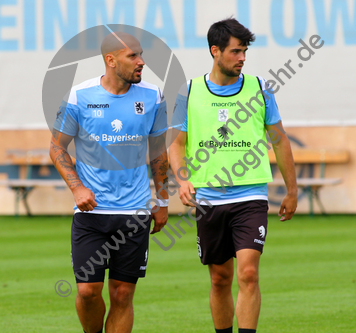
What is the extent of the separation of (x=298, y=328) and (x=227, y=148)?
1828 mm

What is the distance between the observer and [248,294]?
4719mm

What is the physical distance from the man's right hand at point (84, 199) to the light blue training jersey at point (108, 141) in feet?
0.59

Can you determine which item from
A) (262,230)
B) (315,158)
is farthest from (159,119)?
(315,158)

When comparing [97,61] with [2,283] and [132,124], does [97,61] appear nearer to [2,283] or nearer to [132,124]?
[2,283]

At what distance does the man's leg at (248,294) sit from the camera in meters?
4.68

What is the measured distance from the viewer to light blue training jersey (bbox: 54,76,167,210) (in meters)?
4.79

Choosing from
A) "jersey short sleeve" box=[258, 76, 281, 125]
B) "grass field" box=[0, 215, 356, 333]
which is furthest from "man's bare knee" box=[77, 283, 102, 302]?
"jersey short sleeve" box=[258, 76, 281, 125]

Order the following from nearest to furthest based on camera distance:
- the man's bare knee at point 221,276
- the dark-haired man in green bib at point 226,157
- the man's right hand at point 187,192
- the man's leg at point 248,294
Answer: the man's leg at point 248,294, the man's right hand at point 187,192, the dark-haired man in green bib at point 226,157, the man's bare knee at point 221,276

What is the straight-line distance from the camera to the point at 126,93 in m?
4.90

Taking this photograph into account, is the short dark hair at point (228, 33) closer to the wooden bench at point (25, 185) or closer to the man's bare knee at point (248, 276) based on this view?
the man's bare knee at point (248, 276)

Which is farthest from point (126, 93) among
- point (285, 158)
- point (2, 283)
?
point (2, 283)

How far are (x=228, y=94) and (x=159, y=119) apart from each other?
0.57 metres

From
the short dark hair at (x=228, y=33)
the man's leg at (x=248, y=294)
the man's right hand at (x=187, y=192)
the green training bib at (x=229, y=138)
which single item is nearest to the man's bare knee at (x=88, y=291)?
the man's right hand at (x=187, y=192)

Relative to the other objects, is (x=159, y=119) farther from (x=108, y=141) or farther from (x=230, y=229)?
(x=230, y=229)
